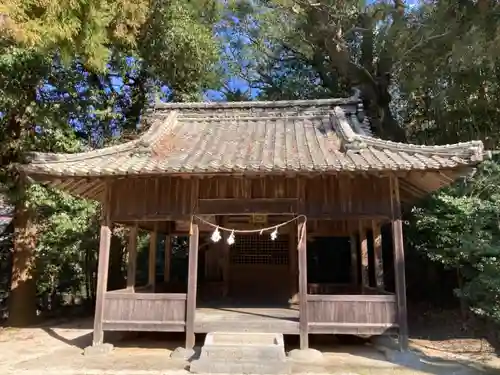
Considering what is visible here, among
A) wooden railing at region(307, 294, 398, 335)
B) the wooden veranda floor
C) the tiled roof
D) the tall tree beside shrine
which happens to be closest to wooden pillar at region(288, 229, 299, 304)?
the wooden veranda floor

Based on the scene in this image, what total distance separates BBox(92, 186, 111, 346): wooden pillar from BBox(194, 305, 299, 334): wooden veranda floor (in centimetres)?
194

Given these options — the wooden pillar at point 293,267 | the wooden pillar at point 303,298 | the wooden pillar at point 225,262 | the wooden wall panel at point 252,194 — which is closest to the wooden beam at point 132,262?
the wooden wall panel at point 252,194

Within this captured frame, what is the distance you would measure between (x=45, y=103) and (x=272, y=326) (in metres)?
9.48

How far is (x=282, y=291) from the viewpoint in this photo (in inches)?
528

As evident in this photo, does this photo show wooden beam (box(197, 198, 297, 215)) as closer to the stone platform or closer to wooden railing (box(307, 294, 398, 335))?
wooden railing (box(307, 294, 398, 335))

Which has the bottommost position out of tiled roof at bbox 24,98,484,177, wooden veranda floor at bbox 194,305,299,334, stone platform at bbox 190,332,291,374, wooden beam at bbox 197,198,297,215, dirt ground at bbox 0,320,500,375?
dirt ground at bbox 0,320,500,375

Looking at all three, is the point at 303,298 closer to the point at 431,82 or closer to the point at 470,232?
the point at 470,232

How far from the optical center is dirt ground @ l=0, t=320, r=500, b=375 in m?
7.09

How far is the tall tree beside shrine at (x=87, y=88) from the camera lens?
1127 cm

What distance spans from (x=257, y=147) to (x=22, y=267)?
851 centimetres

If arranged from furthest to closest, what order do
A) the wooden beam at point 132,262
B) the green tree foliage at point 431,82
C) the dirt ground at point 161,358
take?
the wooden beam at point 132,262 → the green tree foliage at point 431,82 → the dirt ground at point 161,358

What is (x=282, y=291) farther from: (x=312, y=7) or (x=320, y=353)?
(x=312, y=7)

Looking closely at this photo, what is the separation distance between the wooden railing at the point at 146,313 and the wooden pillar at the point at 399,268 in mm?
4178

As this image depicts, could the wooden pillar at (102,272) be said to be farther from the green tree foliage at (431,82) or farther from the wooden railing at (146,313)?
the green tree foliage at (431,82)
